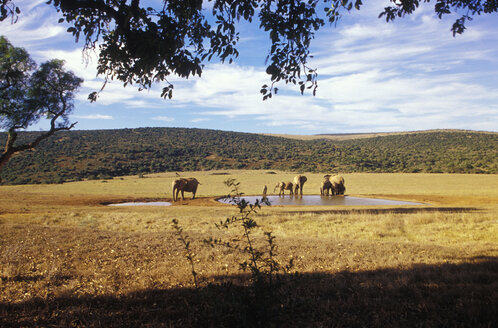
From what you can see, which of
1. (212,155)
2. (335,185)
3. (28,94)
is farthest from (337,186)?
(212,155)

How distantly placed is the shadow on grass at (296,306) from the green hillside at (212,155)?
55.4 meters

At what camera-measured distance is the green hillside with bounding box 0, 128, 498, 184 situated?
64812mm

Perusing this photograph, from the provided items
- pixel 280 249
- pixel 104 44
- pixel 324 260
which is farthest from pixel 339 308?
pixel 104 44

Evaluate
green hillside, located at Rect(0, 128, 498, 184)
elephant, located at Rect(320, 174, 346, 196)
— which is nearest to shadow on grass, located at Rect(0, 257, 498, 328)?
elephant, located at Rect(320, 174, 346, 196)

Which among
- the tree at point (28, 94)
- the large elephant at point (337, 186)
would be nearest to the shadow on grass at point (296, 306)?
the tree at point (28, 94)

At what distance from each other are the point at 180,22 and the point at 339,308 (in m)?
5.65

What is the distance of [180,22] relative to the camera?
6328 mm

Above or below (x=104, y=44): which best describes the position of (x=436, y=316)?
below

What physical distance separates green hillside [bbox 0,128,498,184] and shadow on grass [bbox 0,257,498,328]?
55.4 m

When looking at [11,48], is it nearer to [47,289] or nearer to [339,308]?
[47,289]

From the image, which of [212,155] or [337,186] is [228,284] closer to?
[337,186]

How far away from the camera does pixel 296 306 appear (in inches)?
178

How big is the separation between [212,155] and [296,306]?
89.4 metres

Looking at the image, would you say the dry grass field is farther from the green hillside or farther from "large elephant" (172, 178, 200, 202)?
the green hillside
